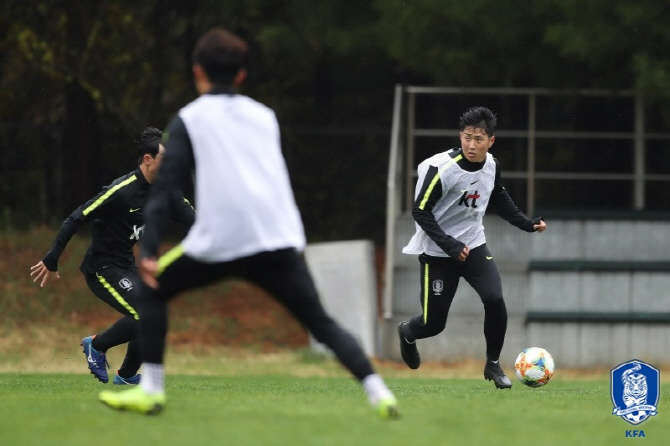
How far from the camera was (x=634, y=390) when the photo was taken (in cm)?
663

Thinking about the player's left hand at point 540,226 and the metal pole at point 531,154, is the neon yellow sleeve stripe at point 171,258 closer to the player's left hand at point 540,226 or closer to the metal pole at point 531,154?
the player's left hand at point 540,226

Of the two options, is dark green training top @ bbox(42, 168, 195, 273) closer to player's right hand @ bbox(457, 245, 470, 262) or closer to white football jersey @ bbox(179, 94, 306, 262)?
player's right hand @ bbox(457, 245, 470, 262)

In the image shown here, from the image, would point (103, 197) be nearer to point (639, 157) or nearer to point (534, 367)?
point (534, 367)

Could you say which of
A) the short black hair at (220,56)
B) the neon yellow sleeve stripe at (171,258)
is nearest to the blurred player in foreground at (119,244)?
the neon yellow sleeve stripe at (171,258)

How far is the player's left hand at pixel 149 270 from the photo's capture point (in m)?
5.83

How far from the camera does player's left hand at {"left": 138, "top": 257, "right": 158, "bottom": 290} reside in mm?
5832

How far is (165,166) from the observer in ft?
19.3

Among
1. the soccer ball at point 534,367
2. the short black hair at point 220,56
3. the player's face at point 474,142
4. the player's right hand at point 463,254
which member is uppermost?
the short black hair at point 220,56

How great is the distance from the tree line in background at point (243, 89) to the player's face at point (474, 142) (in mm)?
7130

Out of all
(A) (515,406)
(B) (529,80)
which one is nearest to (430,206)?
(A) (515,406)

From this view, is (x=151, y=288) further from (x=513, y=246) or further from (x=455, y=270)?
(x=513, y=246)

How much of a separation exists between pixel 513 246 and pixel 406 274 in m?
1.47

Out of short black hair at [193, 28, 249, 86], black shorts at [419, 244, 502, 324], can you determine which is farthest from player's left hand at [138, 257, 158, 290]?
black shorts at [419, 244, 502, 324]

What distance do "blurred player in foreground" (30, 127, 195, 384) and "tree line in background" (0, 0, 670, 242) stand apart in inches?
307
